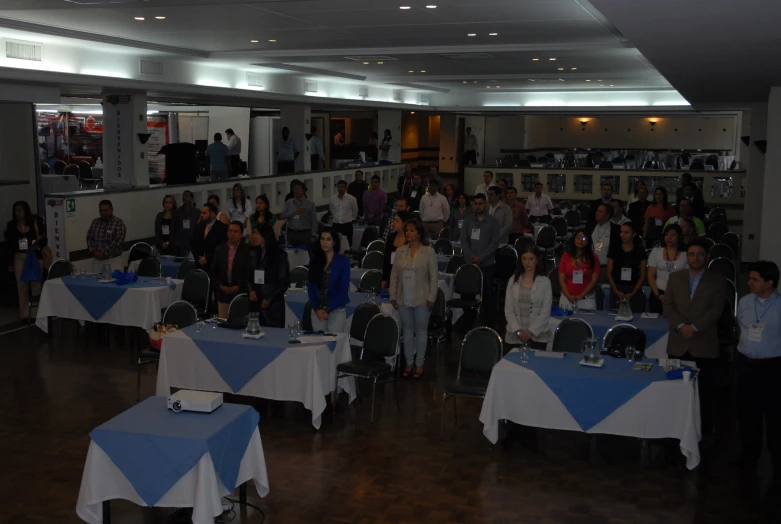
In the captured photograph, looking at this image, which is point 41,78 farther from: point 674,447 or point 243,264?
point 674,447

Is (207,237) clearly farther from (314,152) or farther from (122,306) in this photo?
(314,152)

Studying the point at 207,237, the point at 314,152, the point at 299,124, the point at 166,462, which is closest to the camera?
the point at 166,462

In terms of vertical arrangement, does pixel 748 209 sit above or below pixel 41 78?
below

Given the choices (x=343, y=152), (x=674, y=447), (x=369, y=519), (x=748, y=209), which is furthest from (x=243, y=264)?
(x=343, y=152)

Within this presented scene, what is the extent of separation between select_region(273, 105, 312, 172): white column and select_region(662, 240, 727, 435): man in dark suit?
Result: 14.2 m

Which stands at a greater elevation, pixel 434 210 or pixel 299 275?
pixel 434 210

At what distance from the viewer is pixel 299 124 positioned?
2042cm

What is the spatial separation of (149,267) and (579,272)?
5911 millimetres

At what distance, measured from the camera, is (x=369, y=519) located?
5887 mm

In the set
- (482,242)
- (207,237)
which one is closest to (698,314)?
(482,242)

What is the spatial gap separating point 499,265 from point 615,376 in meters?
5.73

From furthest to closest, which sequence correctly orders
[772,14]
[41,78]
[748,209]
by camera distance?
[748,209] < [41,78] < [772,14]

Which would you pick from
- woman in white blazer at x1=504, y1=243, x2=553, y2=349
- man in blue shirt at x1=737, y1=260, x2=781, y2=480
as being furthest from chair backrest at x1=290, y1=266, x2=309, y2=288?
man in blue shirt at x1=737, y1=260, x2=781, y2=480

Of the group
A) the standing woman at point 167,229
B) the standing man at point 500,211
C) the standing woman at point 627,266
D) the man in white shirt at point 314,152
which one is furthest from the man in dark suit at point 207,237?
the man in white shirt at point 314,152
